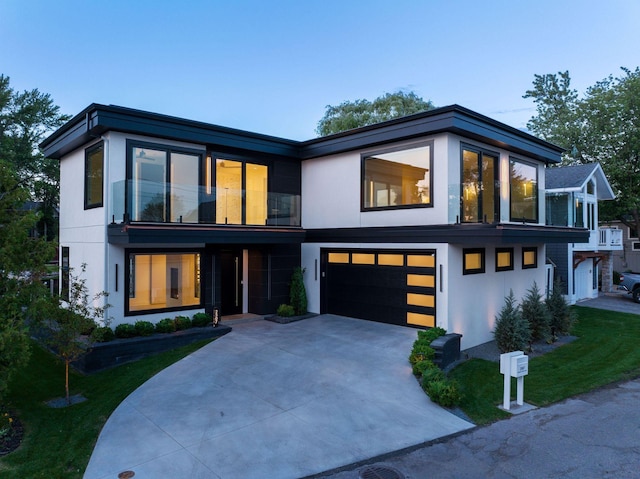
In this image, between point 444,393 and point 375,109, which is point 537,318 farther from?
point 375,109

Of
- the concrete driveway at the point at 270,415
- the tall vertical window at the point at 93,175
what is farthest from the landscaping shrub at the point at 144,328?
the tall vertical window at the point at 93,175

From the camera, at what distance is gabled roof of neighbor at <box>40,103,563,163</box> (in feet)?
35.5

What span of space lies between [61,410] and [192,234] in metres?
5.00

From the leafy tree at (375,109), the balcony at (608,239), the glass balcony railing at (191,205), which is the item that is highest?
the leafy tree at (375,109)

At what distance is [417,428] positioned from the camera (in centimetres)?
660

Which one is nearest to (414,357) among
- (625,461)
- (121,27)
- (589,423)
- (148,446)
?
(589,423)

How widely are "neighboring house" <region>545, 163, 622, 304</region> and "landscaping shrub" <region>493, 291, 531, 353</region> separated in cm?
792

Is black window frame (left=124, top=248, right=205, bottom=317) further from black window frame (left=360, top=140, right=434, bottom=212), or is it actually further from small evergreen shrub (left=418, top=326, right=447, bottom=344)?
small evergreen shrub (left=418, top=326, right=447, bottom=344)

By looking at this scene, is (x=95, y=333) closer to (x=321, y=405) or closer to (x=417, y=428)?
(x=321, y=405)

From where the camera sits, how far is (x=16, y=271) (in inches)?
279

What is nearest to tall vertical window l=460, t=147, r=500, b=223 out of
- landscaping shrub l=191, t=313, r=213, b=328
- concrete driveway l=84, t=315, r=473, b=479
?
concrete driveway l=84, t=315, r=473, b=479

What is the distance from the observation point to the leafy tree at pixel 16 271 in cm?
648

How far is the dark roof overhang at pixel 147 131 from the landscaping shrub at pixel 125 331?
203 inches

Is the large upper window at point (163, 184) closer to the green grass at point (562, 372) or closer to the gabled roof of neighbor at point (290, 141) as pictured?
the gabled roof of neighbor at point (290, 141)
